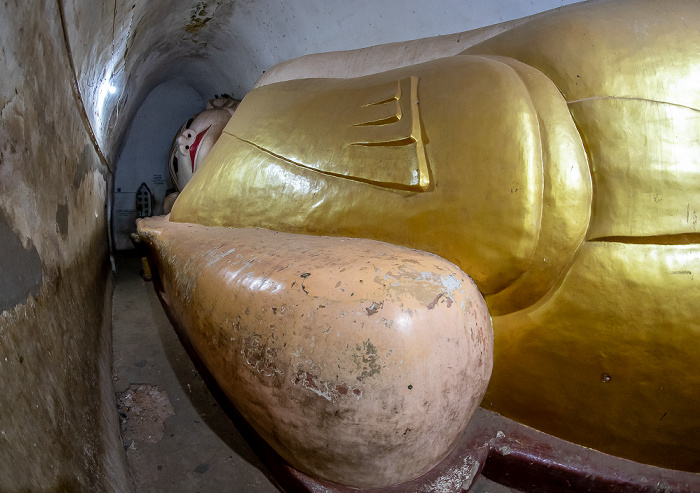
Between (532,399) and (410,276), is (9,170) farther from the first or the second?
(532,399)

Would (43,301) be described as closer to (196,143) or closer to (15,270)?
(15,270)

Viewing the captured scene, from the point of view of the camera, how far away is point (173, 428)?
1571 mm

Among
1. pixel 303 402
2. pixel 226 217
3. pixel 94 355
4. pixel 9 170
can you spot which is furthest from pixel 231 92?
pixel 303 402

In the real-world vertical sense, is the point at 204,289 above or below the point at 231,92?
Answer: below

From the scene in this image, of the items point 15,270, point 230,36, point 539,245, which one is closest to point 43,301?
point 15,270

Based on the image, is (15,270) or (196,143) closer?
(15,270)

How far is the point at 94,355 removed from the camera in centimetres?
155

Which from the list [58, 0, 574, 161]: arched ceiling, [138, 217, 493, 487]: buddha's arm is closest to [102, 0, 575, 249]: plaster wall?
[58, 0, 574, 161]: arched ceiling

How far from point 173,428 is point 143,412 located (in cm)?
16

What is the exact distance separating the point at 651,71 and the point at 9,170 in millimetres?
1572

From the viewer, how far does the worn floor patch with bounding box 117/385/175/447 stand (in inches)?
59.7

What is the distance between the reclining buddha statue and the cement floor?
0.38 metres

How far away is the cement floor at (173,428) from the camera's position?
4.32 ft

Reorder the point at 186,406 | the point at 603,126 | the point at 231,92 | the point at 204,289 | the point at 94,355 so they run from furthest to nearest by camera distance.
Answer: the point at 231,92 < the point at 186,406 < the point at 94,355 < the point at 204,289 < the point at 603,126
